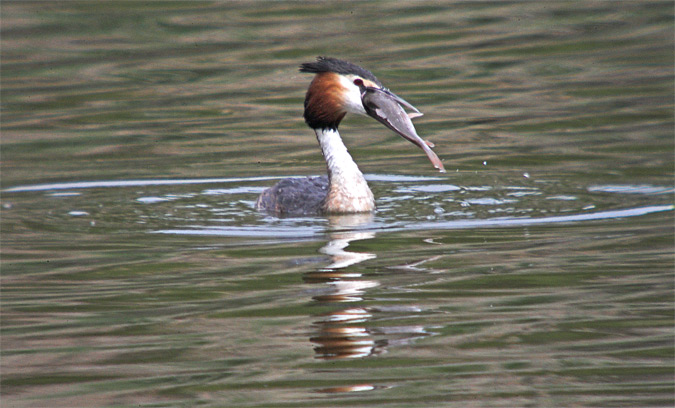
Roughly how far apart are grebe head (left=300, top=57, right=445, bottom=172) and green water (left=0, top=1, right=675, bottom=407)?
0.71 m

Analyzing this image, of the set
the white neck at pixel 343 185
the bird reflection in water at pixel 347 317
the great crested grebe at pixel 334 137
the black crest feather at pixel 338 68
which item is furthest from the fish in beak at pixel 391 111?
the bird reflection in water at pixel 347 317

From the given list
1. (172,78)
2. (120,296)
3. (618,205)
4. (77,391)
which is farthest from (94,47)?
(77,391)

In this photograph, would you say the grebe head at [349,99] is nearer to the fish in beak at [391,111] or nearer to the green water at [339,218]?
the fish in beak at [391,111]

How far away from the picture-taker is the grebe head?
8.73 meters

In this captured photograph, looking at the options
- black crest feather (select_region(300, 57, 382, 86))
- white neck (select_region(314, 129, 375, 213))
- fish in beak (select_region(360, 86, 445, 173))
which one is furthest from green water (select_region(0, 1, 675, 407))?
black crest feather (select_region(300, 57, 382, 86))

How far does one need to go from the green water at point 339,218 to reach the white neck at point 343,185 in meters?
0.19

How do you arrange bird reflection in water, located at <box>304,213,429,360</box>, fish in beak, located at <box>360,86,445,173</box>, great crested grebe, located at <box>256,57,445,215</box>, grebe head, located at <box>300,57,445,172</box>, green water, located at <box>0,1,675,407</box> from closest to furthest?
green water, located at <box>0,1,675,407</box>, bird reflection in water, located at <box>304,213,429,360</box>, fish in beak, located at <box>360,86,445,173</box>, grebe head, located at <box>300,57,445,172</box>, great crested grebe, located at <box>256,57,445,215</box>

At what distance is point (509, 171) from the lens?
418 inches

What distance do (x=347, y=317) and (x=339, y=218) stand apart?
126 inches

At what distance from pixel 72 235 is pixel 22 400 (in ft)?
11.9

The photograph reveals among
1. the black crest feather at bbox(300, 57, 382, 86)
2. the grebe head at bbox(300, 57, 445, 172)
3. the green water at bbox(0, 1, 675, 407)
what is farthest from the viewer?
the black crest feather at bbox(300, 57, 382, 86)

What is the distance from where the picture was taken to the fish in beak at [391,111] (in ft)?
28.1

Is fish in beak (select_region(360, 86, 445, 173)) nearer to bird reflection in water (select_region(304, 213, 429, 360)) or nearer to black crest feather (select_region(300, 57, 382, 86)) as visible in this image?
black crest feather (select_region(300, 57, 382, 86))

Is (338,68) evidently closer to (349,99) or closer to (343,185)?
(349,99)
